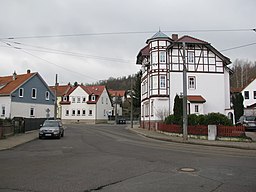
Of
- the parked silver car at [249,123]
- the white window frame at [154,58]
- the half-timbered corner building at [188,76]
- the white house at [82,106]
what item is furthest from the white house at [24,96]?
the parked silver car at [249,123]

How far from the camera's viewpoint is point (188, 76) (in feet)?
133

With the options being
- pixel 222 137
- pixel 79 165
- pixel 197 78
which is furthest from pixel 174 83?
pixel 79 165

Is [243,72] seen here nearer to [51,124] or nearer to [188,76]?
[188,76]

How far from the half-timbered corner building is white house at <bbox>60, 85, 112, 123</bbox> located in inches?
1383

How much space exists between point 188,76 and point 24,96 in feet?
86.9

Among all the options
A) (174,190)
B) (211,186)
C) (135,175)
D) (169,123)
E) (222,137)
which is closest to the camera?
(174,190)

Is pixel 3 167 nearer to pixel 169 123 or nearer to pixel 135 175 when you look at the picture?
pixel 135 175

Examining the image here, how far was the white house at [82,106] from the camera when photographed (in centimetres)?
7500

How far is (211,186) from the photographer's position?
8.07 metres

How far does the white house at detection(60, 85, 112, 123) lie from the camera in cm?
7500

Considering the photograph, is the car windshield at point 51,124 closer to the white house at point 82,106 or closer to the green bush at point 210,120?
the green bush at point 210,120

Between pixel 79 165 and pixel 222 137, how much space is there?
16.0 m

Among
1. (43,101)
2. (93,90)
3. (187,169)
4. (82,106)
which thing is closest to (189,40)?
(43,101)

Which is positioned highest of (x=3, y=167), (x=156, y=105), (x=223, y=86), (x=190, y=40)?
(x=190, y=40)
